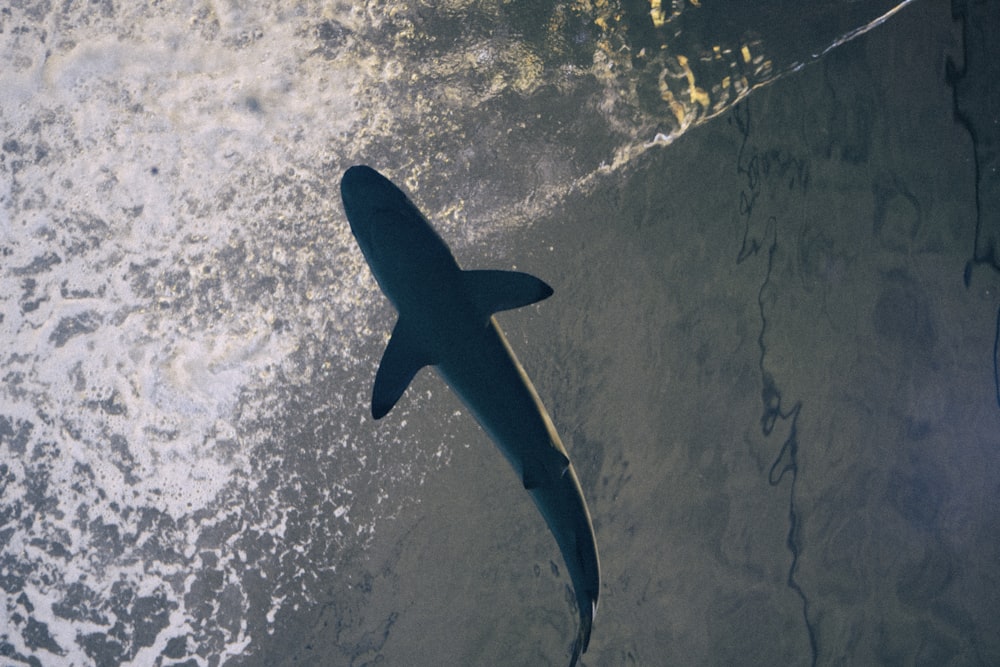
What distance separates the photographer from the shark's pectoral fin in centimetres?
215

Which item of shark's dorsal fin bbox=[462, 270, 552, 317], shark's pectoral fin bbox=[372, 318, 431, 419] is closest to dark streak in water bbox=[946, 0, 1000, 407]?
shark's dorsal fin bbox=[462, 270, 552, 317]

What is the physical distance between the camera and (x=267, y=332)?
144 inches

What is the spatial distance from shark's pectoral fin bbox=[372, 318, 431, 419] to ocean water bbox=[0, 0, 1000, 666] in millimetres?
1524

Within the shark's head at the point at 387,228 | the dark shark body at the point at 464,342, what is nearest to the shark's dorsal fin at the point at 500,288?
the dark shark body at the point at 464,342

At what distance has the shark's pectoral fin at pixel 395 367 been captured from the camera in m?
2.15

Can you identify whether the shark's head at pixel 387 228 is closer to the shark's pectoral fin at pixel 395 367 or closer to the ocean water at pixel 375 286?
the shark's pectoral fin at pixel 395 367

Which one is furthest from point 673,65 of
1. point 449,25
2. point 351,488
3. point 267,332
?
point 351,488

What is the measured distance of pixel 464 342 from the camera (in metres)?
2.16

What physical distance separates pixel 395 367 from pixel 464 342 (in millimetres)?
253

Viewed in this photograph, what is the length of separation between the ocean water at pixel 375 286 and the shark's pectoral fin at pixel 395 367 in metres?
1.52

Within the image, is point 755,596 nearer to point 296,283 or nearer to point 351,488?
point 351,488

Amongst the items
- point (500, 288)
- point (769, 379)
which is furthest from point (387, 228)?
point (769, 379)

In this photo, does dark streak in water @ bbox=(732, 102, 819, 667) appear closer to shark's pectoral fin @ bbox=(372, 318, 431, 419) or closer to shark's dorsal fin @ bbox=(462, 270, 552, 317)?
shark's dorsal fin @ bbox=(462, 270, 552, 317)

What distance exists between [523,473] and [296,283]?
2.02 meters
